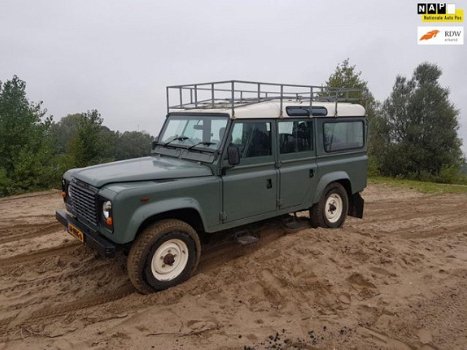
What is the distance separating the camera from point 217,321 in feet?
13.3

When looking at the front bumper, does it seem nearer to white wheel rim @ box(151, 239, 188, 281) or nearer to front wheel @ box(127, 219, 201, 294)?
front wheel @ box(127, 219, 201, 294)

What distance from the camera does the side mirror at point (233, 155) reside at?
4.88 metres

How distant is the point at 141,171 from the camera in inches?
189

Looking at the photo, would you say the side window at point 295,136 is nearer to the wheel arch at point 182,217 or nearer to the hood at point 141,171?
the hood at point 141,171

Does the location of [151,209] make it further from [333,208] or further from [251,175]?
[333,208]

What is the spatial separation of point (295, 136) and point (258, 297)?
2.66 metres

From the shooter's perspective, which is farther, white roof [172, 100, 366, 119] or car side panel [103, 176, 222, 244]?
white roof [172, 100, 366, 119]

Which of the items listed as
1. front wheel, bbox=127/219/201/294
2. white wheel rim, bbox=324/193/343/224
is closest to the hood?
front wheel, bbox=127/219/201/294

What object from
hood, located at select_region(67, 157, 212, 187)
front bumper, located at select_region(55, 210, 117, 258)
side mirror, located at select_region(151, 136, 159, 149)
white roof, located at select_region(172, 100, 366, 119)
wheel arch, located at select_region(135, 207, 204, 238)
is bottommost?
front bumper, located at select_region(55, 210, 117, 258)

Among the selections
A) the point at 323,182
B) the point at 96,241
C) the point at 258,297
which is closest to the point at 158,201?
the point at 96,241

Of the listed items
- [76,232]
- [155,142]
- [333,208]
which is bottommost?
[333,208]

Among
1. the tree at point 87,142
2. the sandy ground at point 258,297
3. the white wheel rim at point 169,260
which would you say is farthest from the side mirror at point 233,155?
the tree at point 87,142

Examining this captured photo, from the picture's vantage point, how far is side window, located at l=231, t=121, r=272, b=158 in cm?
523

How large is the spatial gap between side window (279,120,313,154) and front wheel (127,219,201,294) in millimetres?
2067
